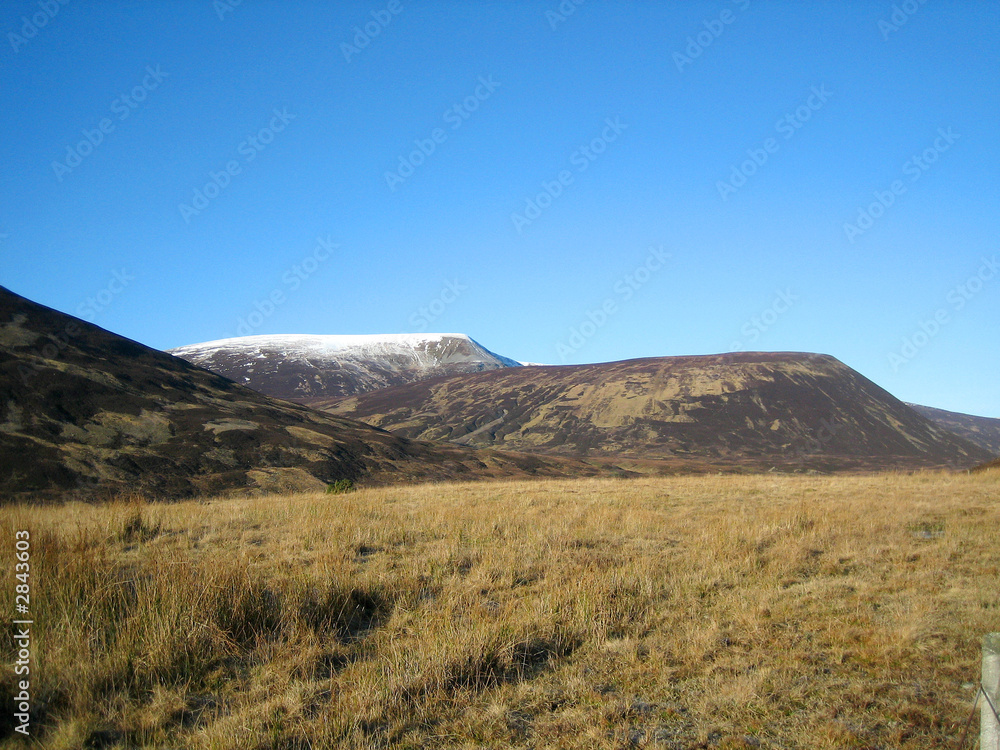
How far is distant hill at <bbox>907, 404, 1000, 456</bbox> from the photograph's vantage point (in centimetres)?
13200

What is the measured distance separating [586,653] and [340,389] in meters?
171

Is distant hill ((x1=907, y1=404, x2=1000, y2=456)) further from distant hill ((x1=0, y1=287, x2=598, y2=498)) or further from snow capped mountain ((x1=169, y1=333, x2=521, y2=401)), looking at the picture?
distant hill ((x1=0, y1=287, x2=598, y2=498))

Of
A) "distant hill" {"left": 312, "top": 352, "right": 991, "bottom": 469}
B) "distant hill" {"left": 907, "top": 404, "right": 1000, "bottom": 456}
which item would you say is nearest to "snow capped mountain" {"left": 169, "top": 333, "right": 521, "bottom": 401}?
"distant hill" {"left": 312, "top": 352, "right": 991, "bottom": 469}

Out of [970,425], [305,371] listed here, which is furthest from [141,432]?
[970,425]

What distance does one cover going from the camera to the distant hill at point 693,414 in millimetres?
82625

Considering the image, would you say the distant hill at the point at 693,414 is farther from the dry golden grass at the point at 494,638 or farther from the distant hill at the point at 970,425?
the dry golden grass at the point at 494,638

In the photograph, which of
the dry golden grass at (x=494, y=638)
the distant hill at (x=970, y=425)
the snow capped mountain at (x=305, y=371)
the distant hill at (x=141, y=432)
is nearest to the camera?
the dry golden grass at (x=494, y=638)

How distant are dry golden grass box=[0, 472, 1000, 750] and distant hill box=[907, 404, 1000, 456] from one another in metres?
150

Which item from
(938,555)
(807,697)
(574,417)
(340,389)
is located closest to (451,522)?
(807,697)

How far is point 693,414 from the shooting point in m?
93.4

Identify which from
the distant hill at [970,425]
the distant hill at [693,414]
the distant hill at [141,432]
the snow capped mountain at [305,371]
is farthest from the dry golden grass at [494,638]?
the snow capped mountain at [305,371]

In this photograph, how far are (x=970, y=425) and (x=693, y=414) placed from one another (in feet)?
343

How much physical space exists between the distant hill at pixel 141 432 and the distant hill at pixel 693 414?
43207 mm

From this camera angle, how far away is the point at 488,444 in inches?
3536
